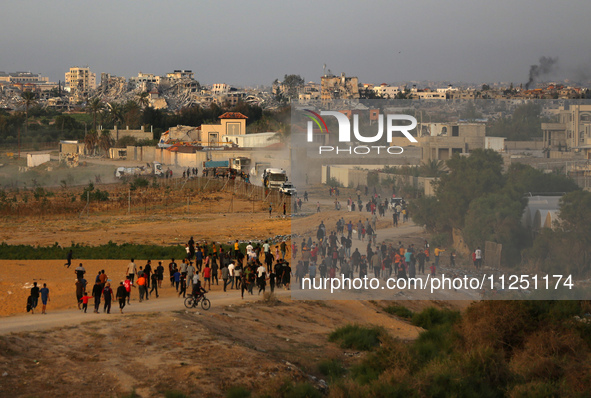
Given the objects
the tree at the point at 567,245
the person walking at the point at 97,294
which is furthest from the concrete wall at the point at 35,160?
the tree at the point at 567,245

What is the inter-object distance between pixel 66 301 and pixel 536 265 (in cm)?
1549

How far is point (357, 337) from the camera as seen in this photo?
2005 centimetres

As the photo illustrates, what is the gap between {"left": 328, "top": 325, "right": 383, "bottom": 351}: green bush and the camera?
65.0ft

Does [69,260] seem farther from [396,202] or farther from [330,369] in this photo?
[330,369]

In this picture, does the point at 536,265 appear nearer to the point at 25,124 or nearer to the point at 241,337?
the point at 241,337

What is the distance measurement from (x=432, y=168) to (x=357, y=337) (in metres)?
8.76

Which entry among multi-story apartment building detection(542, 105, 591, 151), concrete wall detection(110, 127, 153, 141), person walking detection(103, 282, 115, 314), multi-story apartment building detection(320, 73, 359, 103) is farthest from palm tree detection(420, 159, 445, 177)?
multi-story apartment building detection(320, 73, 359, 103)

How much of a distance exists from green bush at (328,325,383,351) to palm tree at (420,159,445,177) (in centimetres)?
744

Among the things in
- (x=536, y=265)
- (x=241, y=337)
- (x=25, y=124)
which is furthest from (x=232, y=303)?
(x=25, y=124)

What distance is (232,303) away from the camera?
2197cm

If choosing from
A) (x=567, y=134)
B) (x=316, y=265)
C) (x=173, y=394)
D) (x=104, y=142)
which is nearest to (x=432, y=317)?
(x=316, y=265)

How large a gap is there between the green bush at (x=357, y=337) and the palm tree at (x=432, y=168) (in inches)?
293

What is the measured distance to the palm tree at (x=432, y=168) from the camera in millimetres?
26038

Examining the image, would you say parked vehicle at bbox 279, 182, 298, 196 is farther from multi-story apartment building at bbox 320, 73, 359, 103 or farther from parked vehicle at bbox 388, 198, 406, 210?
multi-story apartment building at bbox 320, 73, 359, 103
